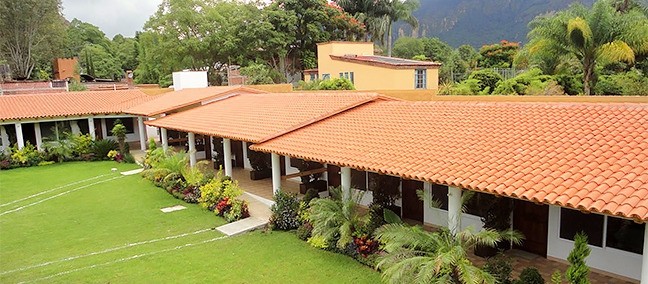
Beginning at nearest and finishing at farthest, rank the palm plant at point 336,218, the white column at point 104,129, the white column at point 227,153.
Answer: the palm plant at point 336,218 < the white column at point 227,153 < the white column at point 104,129

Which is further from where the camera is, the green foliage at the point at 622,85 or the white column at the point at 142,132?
the white column at the point at 142,132

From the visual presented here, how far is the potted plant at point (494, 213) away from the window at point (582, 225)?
105 cm

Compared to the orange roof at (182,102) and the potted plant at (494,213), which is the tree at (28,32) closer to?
the orange roof at (182,102)

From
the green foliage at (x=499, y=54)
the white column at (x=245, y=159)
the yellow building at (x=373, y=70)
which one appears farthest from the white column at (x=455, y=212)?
the green foliage at (x=499, y=54)

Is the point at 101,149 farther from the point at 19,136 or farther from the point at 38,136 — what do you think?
the point at 19,136

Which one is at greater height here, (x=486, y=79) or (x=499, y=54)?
(x=499, y=54)

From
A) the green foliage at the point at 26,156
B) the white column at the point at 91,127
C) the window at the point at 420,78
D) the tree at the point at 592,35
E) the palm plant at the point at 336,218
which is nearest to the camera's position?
Result: the palm plant at the point at 336,218

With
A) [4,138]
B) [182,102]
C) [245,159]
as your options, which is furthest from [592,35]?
[4,138]

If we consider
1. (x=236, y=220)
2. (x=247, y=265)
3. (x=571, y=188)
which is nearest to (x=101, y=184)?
(x=236, y=220)

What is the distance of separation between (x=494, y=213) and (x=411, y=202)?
319 centimetres

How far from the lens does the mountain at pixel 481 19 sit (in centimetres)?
10738

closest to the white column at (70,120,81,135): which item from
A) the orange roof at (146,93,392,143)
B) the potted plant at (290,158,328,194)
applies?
the orange roof at (146,93,392,143)

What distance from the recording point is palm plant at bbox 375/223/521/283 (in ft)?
26.0

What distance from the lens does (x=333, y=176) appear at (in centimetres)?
1584
